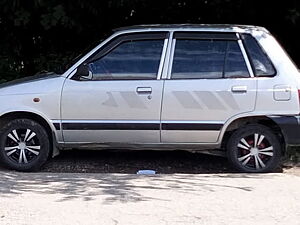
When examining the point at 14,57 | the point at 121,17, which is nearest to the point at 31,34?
the point at 14,57

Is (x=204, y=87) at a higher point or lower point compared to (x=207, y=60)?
lower

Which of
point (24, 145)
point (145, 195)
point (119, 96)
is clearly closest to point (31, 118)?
point (24, 145)

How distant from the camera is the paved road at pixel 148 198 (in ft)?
19.8

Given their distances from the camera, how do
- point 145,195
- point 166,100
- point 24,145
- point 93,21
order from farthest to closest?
point 93,21 → point 24,145 → point 166,100 → point 145,195

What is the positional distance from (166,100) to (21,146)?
1932 millimetres

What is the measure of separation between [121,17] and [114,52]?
376cm

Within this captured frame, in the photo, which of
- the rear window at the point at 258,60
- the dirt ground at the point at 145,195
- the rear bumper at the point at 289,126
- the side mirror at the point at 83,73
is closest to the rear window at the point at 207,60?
the rear window at the point at 258,60

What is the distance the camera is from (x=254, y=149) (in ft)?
26.3

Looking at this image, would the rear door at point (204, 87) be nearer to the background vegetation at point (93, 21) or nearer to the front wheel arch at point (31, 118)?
the front wheel arch at point (31, 118)

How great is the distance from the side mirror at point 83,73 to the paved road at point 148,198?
1218 millimetres

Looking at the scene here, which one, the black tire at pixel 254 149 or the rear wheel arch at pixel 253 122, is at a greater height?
the rear wheel arch at pixel 253 122

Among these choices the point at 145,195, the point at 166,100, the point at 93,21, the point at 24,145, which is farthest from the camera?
the point at 93,21

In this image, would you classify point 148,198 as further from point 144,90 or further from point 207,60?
point 207,60

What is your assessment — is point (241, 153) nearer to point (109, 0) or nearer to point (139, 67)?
point (139, 67)
